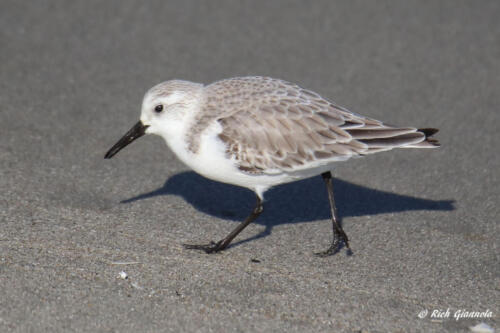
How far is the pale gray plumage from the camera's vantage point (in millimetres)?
4988

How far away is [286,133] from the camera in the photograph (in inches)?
198

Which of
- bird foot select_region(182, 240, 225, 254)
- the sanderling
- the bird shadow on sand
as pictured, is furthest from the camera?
the bird shadow on sand

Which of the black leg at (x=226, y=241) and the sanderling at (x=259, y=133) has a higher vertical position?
the sanderling at (x=259, y=133)

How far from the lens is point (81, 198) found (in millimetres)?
5699

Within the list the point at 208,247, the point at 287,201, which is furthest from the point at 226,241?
the point at 287,201

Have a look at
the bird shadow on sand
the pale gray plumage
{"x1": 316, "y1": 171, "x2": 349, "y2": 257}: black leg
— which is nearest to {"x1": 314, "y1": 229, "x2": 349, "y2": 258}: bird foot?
{"x1": 316, "y1": 171, "x2": 349, "y2": 257}: black leg

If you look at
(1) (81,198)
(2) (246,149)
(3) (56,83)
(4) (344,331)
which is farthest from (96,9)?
(4) (344,331)

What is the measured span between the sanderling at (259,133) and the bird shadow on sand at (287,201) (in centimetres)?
66

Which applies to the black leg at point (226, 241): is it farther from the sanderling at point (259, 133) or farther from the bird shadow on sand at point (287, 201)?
the bird shadow on sand at point (287, 201)

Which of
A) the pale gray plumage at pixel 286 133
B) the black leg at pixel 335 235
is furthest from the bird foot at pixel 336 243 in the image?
the pale gray plumage at pixel 286 133

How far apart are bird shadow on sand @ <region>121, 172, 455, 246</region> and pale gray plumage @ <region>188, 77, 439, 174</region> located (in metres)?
0.84

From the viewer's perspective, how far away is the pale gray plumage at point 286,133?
499 cm

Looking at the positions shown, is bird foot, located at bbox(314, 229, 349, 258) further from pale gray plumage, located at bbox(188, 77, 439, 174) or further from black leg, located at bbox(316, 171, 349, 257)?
pale gray plumage, located at bbox(188, 77, 439, 174)

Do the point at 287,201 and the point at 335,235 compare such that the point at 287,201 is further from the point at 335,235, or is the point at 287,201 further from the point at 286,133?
the point at 286,133
